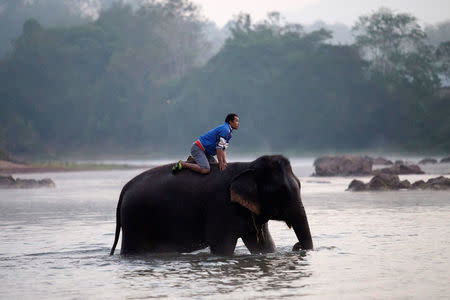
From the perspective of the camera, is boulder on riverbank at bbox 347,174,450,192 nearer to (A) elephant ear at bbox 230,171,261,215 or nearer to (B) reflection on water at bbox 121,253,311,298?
(B) reflection on water at bbox 121,253,311,298

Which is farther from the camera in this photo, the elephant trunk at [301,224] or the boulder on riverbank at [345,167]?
the boulder on riverbank at [345,167]

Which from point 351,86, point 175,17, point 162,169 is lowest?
point 162,169

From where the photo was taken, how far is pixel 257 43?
251ft

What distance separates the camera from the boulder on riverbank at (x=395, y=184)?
24.7 m

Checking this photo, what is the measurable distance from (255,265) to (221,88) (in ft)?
223

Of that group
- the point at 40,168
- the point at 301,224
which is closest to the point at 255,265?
the point at 301,224

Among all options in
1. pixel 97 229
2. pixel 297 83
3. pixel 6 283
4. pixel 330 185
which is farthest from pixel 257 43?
pixel 6 283

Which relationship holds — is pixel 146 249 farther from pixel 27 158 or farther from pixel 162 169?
pixel 27 158

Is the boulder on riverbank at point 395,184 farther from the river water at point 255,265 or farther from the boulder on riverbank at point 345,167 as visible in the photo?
the boulder on riverbank at point 345,167

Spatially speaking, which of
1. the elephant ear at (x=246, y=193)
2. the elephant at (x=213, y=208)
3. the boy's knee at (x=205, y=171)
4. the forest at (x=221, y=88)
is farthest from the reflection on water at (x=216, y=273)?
the forest at (x=221, y=88)

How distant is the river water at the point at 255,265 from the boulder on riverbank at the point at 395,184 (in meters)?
6.85

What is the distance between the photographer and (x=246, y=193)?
10.7 m

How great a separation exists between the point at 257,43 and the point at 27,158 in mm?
24598

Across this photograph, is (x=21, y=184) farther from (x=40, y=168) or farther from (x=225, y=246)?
(x=225, y=246)
